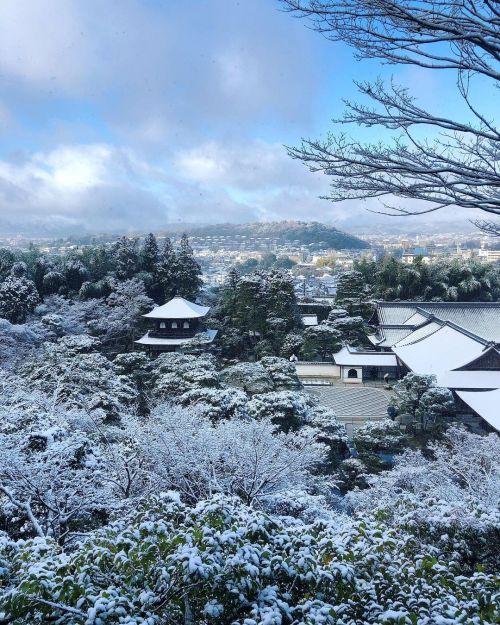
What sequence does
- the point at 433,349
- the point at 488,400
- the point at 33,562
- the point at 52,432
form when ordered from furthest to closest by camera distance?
the point at 433,349, the point at 488,400, the point at 52,432, the point at 33,562

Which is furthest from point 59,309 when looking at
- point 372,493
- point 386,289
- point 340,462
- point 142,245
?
point 386,289

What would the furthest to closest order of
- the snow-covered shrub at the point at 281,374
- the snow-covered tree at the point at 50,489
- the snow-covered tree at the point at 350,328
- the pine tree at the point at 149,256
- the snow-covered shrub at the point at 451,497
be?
1. the pine tree at the point at 149,256
2. the snow-covered tree at the point at 350,328
3. the snow-covered shrub at the point at 281,374
4. the snow-covered tree at the point at 50,489
5. the snow-covered shrub at the point at 451,497

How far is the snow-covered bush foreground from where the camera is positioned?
214 cm

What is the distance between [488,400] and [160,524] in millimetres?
11500

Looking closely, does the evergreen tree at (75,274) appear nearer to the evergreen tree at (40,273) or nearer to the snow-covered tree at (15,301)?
the evergreen tree at (40,273)

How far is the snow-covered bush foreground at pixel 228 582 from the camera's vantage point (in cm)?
214

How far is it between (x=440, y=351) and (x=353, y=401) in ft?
13.3

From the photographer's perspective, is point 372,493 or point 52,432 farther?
point 372,493

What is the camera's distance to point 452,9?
267 centimetres

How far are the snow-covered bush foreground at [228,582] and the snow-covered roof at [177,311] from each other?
17815mm

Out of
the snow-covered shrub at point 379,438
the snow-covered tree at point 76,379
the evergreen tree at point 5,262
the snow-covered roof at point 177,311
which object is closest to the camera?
the snow-covered shrub at point 379,438

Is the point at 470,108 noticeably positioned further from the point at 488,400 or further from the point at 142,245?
the point at 142,245

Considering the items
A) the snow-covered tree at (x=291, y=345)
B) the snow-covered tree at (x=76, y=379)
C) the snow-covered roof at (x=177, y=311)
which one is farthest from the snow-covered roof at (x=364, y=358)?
the snow-covered tree at (x=76, y=379)

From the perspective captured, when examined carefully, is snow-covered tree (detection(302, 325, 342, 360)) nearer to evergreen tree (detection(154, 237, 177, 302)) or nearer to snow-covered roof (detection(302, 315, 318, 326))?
snow-covered roof (detection(302, 315, 318, 326))
